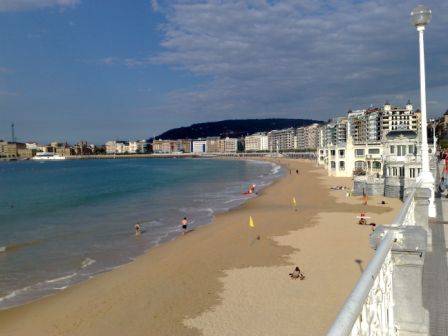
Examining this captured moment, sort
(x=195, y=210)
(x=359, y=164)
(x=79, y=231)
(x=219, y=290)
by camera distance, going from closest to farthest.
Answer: (x=219, y=290) < (x=79, y=231) < (x=195, y=210) < (x=359, y=164)

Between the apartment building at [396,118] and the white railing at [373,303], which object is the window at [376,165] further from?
the apartment building at [396,118]

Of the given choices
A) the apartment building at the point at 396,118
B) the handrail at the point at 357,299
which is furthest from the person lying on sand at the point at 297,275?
the apartment building at the point at 396,118

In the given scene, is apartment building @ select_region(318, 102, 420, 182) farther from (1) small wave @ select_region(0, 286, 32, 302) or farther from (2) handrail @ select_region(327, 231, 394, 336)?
(2) handrail @ select_region(327, 231, 394, 336)

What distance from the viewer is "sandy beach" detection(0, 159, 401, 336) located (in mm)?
12188

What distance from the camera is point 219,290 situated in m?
14.8

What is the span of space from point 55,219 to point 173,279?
2196 cm

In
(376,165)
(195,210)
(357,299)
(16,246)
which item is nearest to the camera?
(357,299)

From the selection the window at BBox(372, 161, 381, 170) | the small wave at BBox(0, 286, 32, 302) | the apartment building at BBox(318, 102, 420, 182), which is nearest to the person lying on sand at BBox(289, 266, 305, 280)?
the small wave at BBox(0, 286, 32, 302)

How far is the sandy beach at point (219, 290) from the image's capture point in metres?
12.2

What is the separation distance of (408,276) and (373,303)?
143 centimetres

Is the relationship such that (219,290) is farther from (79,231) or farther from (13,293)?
(79,231)

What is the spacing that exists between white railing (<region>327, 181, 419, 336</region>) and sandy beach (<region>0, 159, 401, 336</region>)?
7.25m

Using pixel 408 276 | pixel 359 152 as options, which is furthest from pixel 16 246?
A: pixel 359 152

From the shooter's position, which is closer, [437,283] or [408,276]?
[408,276]
